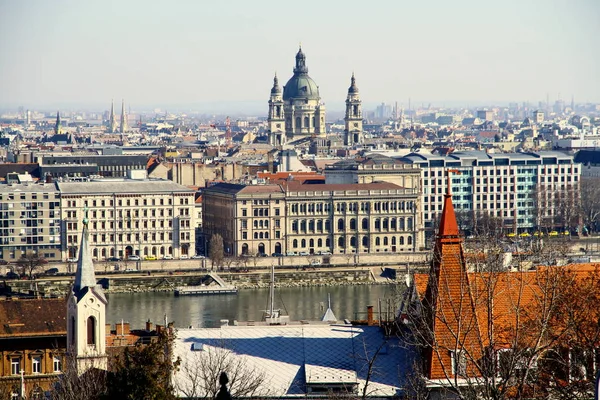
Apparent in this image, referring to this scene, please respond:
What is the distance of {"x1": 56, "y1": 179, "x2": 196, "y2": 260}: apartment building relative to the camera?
49.3 meters

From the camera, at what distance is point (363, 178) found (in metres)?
57.8

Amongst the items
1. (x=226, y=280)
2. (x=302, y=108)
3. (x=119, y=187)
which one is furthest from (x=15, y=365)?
(x=302, y=108)

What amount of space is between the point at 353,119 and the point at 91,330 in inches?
2995

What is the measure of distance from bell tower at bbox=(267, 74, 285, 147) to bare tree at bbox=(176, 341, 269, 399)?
Answer: 78.0m

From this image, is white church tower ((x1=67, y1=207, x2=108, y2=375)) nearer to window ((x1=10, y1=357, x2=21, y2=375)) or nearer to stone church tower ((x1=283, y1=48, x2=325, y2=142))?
window ((x1=10, y1=357, x2=21, y2=375))

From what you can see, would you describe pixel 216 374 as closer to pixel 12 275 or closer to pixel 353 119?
pixel 12 275

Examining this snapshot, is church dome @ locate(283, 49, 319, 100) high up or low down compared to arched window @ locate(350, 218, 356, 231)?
up

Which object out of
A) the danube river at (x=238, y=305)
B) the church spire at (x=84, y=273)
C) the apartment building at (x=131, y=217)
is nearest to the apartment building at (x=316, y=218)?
the apartment building at (x=131, y=217)

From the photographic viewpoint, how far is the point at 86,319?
19031 millimetres

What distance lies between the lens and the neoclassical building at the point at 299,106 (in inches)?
3856

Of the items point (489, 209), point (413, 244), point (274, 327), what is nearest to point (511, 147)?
point (489, 209)

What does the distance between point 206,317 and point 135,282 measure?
8.73 meters

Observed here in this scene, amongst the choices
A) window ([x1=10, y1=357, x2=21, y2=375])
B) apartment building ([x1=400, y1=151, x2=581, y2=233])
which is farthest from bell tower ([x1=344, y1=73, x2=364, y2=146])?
window ([x1=10, y1=357, x2=21, y2=375])

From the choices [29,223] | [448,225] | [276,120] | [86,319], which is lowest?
[29,223]
